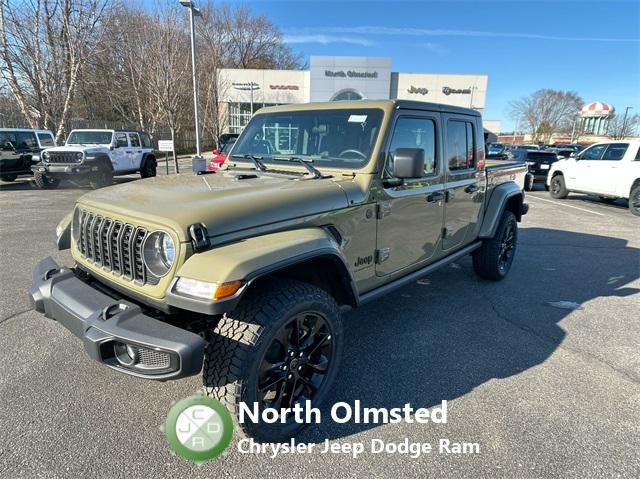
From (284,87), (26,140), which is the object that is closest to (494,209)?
(26,140)

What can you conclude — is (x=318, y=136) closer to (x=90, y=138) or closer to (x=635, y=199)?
(x=635, y=199)

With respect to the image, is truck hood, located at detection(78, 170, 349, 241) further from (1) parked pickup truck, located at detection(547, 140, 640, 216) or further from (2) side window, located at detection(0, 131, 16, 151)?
Answer: (2) side window, located at detection(0, 131, 16, 151)

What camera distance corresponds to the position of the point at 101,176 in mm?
12633

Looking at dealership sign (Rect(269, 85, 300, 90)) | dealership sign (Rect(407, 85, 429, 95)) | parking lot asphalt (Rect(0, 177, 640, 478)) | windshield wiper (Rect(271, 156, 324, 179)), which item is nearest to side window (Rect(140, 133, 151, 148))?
parking lot asphalt (Rect(0, 177, 640, 478))

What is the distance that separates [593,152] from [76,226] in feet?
44.6

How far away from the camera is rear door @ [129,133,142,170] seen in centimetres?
1438

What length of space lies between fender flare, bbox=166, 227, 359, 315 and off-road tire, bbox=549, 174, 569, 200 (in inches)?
520

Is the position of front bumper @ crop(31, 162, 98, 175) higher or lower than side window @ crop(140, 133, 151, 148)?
lower

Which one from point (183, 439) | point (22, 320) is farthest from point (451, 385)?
point (22, 320)

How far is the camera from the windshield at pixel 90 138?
13484 mm

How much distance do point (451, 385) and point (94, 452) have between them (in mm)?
2290

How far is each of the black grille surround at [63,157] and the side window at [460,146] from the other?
12.0 metres

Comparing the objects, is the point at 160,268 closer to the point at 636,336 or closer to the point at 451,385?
the point at 451,385

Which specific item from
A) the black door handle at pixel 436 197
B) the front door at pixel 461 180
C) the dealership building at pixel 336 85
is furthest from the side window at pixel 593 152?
the dealership building at pixel 336 85
